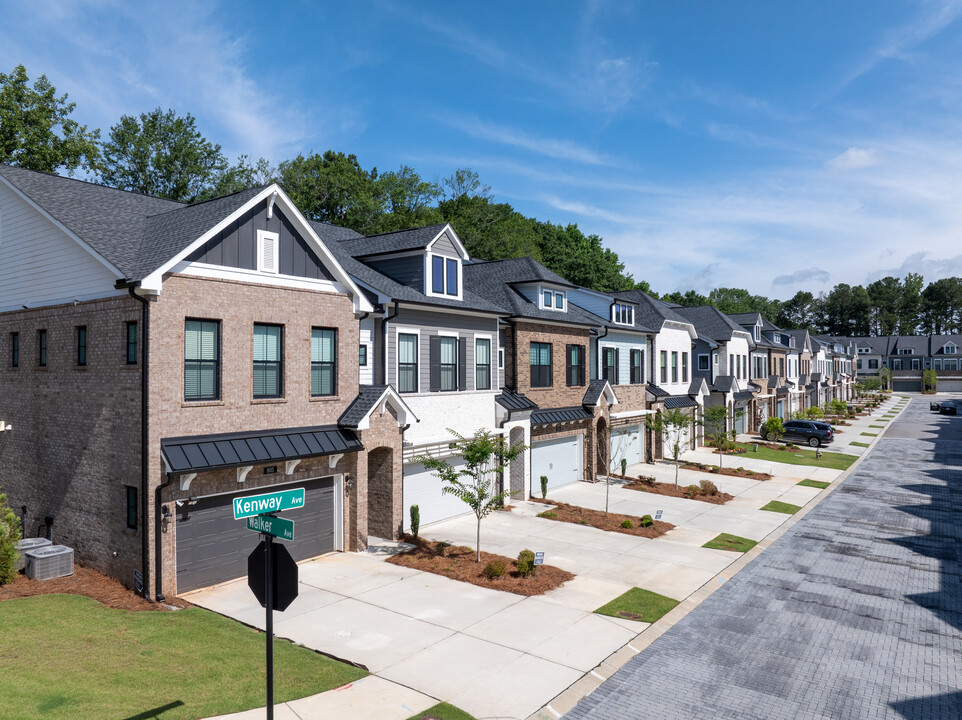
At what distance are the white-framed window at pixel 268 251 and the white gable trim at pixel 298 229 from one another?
2.43 feet

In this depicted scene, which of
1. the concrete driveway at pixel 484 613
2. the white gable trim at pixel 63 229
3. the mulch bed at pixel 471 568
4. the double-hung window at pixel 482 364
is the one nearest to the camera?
the concrete driveway at pixel 484 613

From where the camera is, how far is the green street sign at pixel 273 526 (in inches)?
302

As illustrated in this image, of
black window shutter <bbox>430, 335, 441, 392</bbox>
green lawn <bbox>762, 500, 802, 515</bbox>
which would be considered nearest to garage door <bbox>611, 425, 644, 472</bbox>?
green lawn <bbox>762, 500, 802, 515</bbox>

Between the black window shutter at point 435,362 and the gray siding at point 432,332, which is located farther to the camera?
the black window shutter at point 435,362

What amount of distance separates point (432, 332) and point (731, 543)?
1189 cm

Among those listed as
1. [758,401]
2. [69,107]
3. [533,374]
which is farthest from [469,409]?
[758,401]

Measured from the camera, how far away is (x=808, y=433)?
4741 centimetres

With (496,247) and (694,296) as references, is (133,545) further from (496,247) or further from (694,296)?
(694,296)

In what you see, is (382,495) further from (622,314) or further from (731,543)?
(622,314)

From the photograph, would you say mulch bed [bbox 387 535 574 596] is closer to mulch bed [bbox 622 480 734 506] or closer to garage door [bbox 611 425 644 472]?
mulch bed [bbox 622 480 734 506]

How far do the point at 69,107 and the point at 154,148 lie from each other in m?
8.13

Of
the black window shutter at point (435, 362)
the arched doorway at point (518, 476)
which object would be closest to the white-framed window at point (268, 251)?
the black window shutter at point (435, 362)

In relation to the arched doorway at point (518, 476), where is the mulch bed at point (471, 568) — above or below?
below

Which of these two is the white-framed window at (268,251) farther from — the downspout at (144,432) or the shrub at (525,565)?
the shrub at (525,565)
